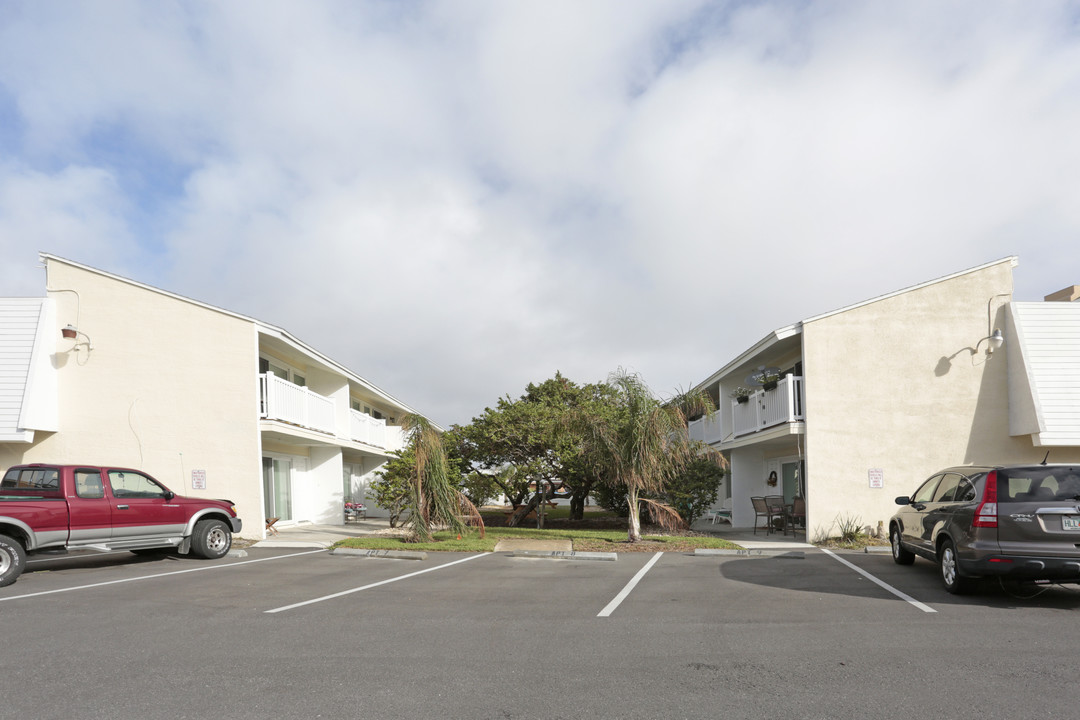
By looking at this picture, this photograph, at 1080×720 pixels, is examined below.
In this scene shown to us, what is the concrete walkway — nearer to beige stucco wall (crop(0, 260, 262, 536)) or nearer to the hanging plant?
beige stucco wall (crop(0, 260, 262, 536))

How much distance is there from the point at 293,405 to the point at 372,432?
867 cm

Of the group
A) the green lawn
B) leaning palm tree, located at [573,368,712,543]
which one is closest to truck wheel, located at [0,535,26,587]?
the green lawn

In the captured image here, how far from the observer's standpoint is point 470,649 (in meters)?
6.71

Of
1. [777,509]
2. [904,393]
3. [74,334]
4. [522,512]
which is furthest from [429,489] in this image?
[904,393]

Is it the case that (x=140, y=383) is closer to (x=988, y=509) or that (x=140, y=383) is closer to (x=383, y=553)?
(x=383, y=553)

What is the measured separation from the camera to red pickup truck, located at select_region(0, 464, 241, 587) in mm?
11383

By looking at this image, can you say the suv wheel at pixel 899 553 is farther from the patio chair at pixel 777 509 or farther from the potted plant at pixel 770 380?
the potted plant at pixel 770 380

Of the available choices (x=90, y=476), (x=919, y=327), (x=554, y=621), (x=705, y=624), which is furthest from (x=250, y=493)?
(x=919, y=327)

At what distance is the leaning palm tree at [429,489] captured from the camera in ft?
52.8

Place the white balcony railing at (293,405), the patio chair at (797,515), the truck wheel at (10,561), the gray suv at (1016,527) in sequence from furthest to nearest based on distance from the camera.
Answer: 1. the white balcony railing at (293,405)
2. the patio chair at (797,515)
3. the truck wheel at (10,561)
4. the gray suv at (1016,527)

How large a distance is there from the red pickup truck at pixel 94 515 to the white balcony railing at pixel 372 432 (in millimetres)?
11268

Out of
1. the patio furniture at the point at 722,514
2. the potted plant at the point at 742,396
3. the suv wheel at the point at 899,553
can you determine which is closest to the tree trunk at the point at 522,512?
the patio furniture at the point at 722,514

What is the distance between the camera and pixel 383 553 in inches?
574

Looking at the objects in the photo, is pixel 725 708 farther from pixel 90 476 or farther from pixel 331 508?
pixel 331 508
